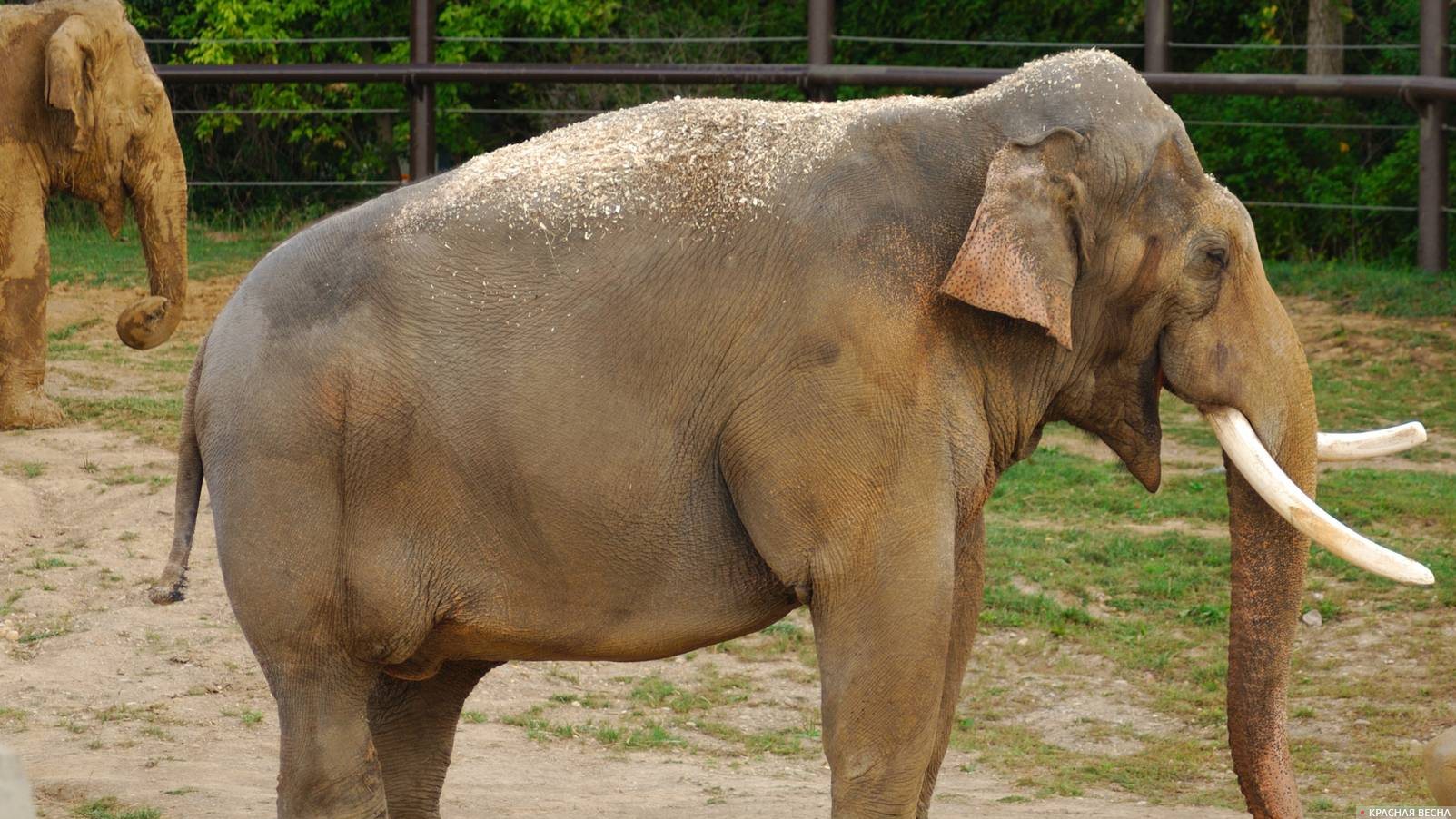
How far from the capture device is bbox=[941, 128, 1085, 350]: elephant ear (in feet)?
12.5

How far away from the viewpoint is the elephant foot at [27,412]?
9336 mm

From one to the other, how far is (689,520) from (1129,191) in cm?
110

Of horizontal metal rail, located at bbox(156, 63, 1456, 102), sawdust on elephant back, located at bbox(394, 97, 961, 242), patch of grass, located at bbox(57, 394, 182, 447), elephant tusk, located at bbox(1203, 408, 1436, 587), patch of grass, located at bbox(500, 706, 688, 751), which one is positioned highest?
sawdust on elephant back, located at bbox(394, 97, 961, 242)

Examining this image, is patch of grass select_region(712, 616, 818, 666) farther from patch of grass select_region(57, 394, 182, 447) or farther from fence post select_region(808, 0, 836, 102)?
fence post select_region(808, 0, 836, 102)

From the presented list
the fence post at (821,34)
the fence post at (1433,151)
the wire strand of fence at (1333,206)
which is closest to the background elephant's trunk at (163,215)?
the fence post at (821,34)

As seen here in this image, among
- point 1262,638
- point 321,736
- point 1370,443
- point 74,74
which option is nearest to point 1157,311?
point 1370,443

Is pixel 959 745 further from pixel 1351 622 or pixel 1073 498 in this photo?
pixel 1073 498

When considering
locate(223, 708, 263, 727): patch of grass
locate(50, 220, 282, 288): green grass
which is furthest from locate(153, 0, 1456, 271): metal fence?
locate(223, 708, 263, 727): patch of grass

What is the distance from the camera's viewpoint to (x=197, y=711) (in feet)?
21.1

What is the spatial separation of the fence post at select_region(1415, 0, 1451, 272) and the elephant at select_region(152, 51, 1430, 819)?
9242mm

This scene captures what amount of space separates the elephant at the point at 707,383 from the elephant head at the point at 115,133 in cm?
593

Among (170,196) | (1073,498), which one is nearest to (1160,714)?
(1073,498)

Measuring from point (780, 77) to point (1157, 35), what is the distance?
2.49 m

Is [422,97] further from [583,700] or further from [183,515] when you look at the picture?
[183,515]
